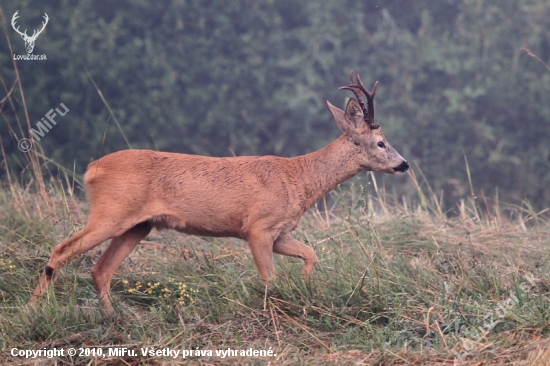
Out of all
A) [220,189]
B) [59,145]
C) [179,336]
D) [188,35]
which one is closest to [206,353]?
[179,336]

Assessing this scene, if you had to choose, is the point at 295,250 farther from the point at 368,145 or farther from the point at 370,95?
the point at 370,95

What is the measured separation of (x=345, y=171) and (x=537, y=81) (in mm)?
11663

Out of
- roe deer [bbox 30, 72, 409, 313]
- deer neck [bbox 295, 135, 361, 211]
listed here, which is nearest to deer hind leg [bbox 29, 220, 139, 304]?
roe deer [bbox 30, 72, 409, 313]

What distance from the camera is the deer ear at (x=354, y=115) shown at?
675 centimetres

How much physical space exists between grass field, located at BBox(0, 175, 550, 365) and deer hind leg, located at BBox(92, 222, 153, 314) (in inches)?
3.9

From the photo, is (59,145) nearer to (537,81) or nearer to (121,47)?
(121,47)

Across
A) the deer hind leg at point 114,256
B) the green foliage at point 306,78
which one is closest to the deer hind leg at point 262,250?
the deer hind leg at point 114,256

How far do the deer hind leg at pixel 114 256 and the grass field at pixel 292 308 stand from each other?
98 millimetres

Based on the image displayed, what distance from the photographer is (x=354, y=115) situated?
6.81m

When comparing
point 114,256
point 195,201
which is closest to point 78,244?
point 114,256

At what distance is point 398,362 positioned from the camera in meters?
4.80

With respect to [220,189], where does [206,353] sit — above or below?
below

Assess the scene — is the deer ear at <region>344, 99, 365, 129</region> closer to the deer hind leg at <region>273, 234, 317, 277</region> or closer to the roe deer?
the roe deer

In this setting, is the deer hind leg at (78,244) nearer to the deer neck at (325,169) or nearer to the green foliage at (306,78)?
the deer neck at (325,169)
